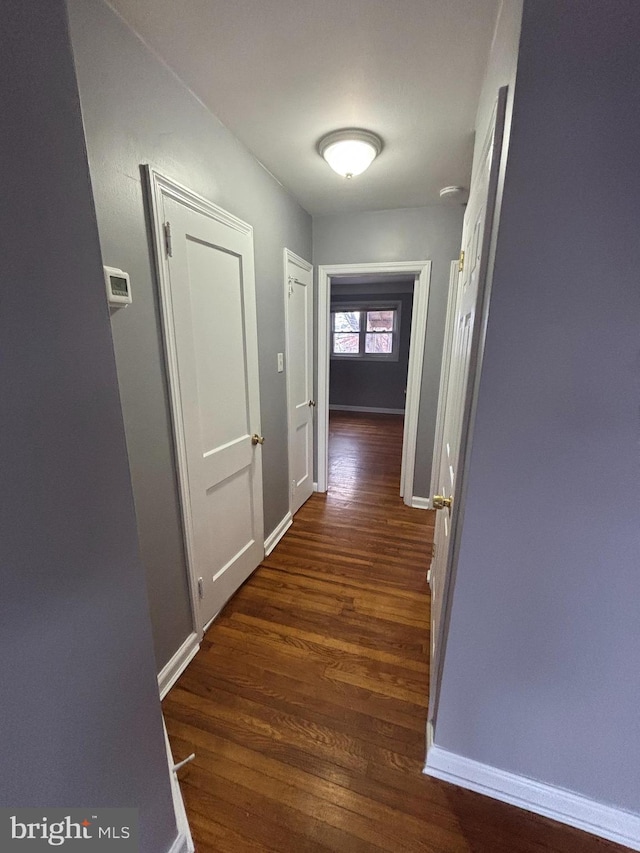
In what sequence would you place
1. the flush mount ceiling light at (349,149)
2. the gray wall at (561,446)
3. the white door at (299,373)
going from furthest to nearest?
1. the white door at (299,373)
2. the flush mount ceiling light at (349,149)
3. the gray wall at (561,446)

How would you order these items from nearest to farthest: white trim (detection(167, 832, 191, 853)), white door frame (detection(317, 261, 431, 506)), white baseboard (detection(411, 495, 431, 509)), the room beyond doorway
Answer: white trim (detection(167, 832, 191, 853)) < white door frame (detection(317, 261, 431, 506)) < white baseboard (detection(411, 495, 431, 509)) < the room beyond doorway

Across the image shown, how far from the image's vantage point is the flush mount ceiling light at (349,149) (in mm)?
1640

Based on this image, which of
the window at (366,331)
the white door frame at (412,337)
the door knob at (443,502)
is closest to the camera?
the door knob at (443,502)

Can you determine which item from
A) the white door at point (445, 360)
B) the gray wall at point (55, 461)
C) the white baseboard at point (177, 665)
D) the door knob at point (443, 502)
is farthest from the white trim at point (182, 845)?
the white door at point (445, 360)

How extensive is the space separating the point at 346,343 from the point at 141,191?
587 cm

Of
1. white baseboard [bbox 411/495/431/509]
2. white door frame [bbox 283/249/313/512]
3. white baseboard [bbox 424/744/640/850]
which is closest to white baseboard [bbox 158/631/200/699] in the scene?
white baseboard [bbox 424/744/640/850]

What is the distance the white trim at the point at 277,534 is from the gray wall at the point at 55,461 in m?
1.67

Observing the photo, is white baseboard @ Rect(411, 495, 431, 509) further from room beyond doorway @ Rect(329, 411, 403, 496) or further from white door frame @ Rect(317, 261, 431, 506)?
room beyond doorway @ Rect(329, 411, 403, 496)

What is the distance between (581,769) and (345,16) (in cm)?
240

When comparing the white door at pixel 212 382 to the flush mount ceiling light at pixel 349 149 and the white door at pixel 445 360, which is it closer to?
the flush mount ceiling light at pixel 349 149

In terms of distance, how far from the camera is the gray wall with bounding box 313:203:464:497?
259cm

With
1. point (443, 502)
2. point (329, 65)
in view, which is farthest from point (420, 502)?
point (329, 65)

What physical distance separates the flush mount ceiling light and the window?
4.81m

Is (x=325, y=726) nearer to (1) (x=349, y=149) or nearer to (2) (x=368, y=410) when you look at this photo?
(1) (x=349, y=149)
